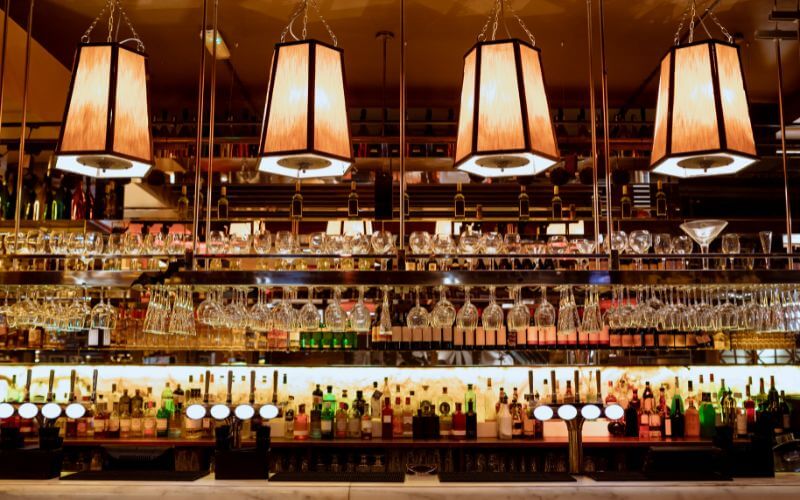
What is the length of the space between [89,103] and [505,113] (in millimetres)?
1490

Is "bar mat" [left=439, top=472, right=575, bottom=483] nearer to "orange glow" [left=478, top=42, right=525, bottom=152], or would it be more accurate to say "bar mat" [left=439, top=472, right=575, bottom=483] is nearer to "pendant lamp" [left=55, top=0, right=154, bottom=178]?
"orange glow" [left=478, top=42, right=525, bottom=152]

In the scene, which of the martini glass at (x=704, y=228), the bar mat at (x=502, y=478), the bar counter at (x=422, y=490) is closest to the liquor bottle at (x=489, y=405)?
the bar mat at (x=502, y=478)

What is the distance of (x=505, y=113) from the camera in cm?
263

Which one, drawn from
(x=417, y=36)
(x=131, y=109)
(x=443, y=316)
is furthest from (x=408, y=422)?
(x=131, y=109)

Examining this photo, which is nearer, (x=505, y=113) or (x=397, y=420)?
(x=505, y=113)

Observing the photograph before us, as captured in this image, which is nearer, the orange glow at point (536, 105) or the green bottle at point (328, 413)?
the orange glow at point (536, 105)

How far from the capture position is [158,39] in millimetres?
5402

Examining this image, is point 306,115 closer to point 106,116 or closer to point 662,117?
point 106,116

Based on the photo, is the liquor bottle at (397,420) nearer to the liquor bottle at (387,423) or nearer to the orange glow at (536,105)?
the liquor bottle at (387,423)

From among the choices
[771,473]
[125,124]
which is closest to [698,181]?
[771,473]

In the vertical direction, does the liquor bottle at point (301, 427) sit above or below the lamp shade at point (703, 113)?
below

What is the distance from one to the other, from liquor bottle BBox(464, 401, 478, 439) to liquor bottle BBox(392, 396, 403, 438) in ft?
1.75

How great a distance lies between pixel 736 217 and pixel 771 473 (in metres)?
3.13

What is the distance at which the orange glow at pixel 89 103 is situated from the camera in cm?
267
